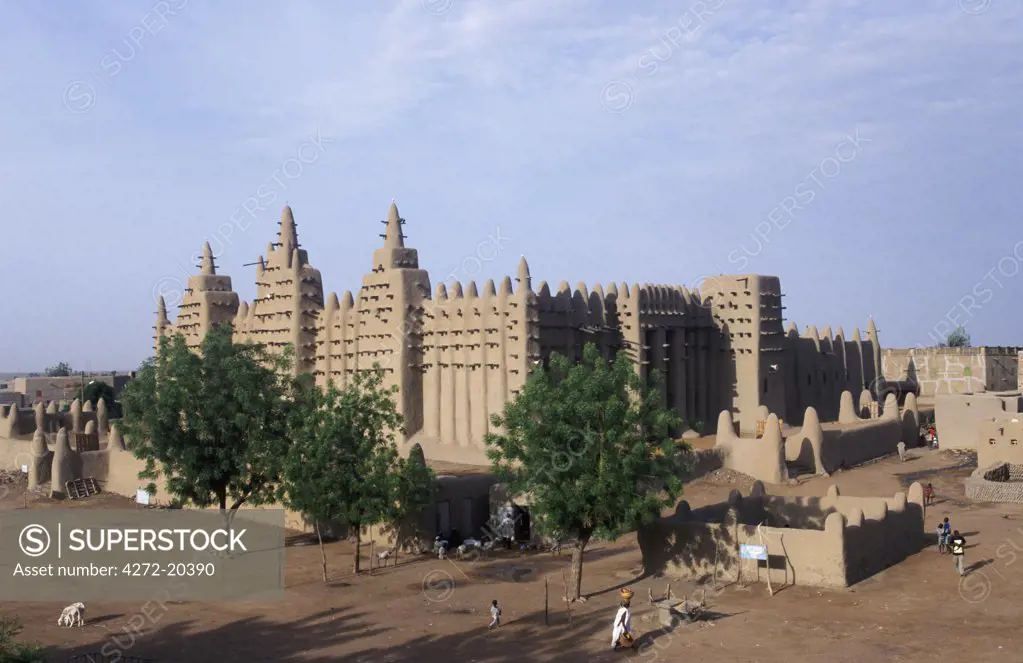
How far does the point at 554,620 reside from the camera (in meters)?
21.3

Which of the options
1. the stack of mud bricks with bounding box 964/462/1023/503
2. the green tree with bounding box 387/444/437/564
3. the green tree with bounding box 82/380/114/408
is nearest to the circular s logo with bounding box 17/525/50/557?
the green tree with bounding box 387/444/437/564

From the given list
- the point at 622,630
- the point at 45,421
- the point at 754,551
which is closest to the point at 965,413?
the point at 754,551

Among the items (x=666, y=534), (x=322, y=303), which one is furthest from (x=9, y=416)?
(x=666, y=534)

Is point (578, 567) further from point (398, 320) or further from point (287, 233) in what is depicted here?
point (287, 233)

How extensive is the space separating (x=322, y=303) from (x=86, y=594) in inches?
876

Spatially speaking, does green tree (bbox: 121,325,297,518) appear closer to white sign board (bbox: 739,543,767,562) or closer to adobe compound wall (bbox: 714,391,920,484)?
white sign board (bbox: 739,543,767,562)

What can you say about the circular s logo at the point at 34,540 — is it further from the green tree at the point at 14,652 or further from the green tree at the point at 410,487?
the green tree at the point at 14,652

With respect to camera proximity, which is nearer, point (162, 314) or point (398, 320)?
point (398, 320)

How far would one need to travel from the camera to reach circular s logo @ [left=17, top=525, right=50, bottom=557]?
29953 millimetres

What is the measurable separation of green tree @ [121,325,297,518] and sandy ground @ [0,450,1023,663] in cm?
341

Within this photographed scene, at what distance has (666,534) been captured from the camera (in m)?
24.4

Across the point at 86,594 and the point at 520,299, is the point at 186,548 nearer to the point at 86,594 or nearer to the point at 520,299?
the point at 86,594

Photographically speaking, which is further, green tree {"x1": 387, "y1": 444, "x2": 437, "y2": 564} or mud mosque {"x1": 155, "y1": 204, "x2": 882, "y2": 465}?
mud mosque {"x1": 155, "y1": 204, "x2": 882, "y2": 465}

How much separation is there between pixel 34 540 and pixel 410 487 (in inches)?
504
